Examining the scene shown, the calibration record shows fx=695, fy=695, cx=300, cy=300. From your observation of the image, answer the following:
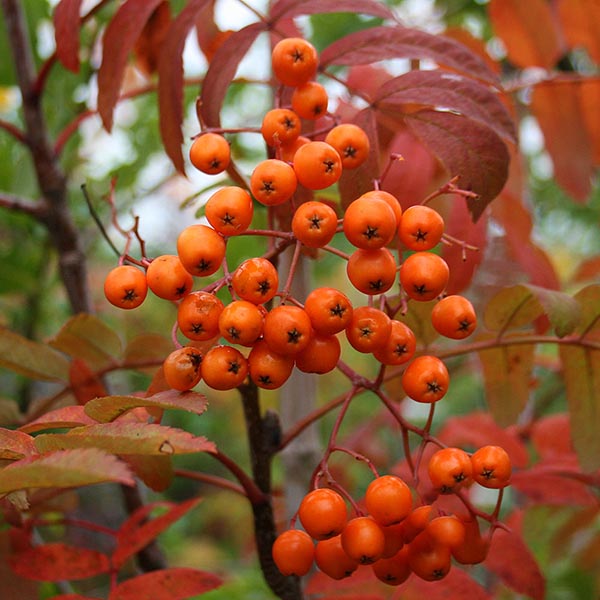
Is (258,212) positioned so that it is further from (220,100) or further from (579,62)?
(579,62)

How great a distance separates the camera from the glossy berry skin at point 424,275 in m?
0.52

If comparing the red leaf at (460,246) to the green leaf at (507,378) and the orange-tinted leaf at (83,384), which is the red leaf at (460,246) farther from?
the orange-tinted leaf at (83,384)

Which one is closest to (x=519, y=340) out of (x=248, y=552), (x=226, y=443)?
(x=248, y=552)

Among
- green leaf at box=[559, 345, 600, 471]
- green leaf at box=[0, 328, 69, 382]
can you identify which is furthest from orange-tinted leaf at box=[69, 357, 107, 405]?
green leaf at box=[559, 345, 600, 471]

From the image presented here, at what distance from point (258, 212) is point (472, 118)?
0.36m

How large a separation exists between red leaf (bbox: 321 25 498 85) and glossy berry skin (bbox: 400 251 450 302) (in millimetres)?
206

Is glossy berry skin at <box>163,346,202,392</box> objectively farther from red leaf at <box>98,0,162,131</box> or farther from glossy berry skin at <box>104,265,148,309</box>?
red leaf at <box>98,0,162,131</box>

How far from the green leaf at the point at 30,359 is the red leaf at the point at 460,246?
421mm

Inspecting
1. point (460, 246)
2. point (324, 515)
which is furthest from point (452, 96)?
point (324, 515)

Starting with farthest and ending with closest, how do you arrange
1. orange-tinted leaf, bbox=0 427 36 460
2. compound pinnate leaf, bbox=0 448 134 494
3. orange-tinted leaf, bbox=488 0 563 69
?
orange-tinted leaf, bbox=488 0 563 69 → orange-tinted leaf, bbox=0 427 36 460 → compound pinnate leaf, bbox=0 448 134 494

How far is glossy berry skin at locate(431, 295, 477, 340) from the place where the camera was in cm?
55

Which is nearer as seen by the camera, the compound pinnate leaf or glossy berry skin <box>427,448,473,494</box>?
the compound pinnate leaf

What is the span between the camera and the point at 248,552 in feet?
6.64

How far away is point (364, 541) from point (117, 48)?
1.71 feet
